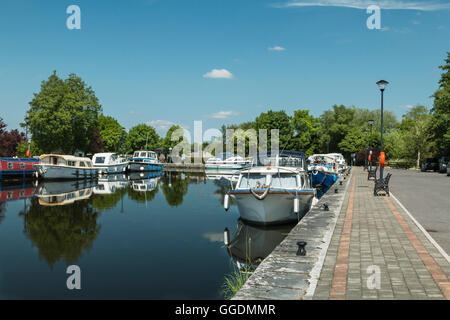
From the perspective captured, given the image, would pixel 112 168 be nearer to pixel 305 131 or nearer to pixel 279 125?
pixel 279 125

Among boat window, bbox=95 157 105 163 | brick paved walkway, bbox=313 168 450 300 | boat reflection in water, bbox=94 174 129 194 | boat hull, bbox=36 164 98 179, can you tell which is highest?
boat window, bbox=95 157 105 163

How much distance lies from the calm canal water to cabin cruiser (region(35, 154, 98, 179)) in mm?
14513

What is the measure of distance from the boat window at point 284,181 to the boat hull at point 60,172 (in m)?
27.1

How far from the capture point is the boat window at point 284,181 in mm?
Answer: 15623

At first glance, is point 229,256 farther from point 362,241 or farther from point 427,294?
point 427,294

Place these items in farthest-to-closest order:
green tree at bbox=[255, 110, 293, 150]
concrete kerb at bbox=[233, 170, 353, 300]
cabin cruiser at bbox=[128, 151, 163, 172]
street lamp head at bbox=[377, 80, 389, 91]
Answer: green tree at bbox=[255, 110, 293, 150] → cabin cruiser at bbox=[128, 151, 163, 172] → street lamp head at bbox=[377, 80, 389, 91] → concrete kerb at bbox=[233, 170, 353, 300]

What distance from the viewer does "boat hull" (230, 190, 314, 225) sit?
45.5 ft

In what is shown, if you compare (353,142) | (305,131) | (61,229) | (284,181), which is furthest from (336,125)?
(61,229)

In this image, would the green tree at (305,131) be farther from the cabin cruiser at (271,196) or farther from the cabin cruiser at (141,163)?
the cabin cruiser at (271,196)

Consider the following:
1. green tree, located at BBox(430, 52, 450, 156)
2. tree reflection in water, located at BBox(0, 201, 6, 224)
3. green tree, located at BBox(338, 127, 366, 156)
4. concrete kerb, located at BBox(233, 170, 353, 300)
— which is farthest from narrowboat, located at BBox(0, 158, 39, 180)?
green tree, located at BBox(338, 127, 366, 156)

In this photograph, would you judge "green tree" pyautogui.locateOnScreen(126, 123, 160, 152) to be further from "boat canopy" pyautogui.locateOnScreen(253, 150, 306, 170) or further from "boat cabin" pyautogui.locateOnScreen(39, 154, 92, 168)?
"boat canopy" pyautogui.locateOnScreen(253, 150, 306, 170)

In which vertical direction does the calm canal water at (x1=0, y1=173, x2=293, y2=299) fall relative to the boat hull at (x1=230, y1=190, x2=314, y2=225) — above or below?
below

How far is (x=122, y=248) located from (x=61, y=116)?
44101 millimetres
